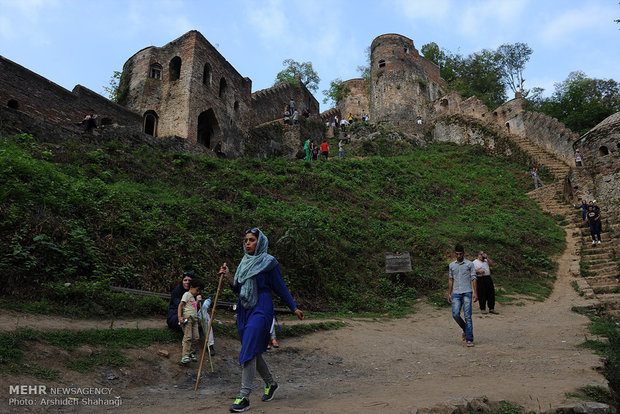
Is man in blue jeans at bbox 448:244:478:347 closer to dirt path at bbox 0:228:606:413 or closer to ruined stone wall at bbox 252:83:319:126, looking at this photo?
dirt path at bbox 0:228:606:413

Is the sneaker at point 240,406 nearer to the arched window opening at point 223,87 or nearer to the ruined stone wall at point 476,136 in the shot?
the arched window opening at point 223,87

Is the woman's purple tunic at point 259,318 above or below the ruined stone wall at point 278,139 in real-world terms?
below

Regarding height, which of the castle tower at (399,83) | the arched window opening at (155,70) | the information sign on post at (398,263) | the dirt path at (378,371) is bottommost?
Result: the dirt path at (378,371)

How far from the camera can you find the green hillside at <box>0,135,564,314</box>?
24.4 ft

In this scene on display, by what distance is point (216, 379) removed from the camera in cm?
546

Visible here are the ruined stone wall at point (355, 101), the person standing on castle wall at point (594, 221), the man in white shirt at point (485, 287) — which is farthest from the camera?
the ruined stone wall at point (355, 101)

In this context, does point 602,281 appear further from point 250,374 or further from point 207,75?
point 207,75

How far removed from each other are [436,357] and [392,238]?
8.53 meters

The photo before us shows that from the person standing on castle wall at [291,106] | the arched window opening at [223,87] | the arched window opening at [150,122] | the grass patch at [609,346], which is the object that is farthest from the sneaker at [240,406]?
the person standing on castle wall at [291,106]

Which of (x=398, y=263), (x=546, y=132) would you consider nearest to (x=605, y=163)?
(x=546, y=132)

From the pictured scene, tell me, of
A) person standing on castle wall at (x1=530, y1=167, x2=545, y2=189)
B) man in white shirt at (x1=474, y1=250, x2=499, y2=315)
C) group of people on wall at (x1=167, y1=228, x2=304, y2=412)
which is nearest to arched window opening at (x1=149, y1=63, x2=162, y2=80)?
man in white shirt at (x1=474, y1=250, x2=499, y2=315)

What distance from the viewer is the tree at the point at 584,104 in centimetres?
3244

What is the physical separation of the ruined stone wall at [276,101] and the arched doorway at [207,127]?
16.8 ft

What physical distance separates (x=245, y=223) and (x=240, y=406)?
336 inches
